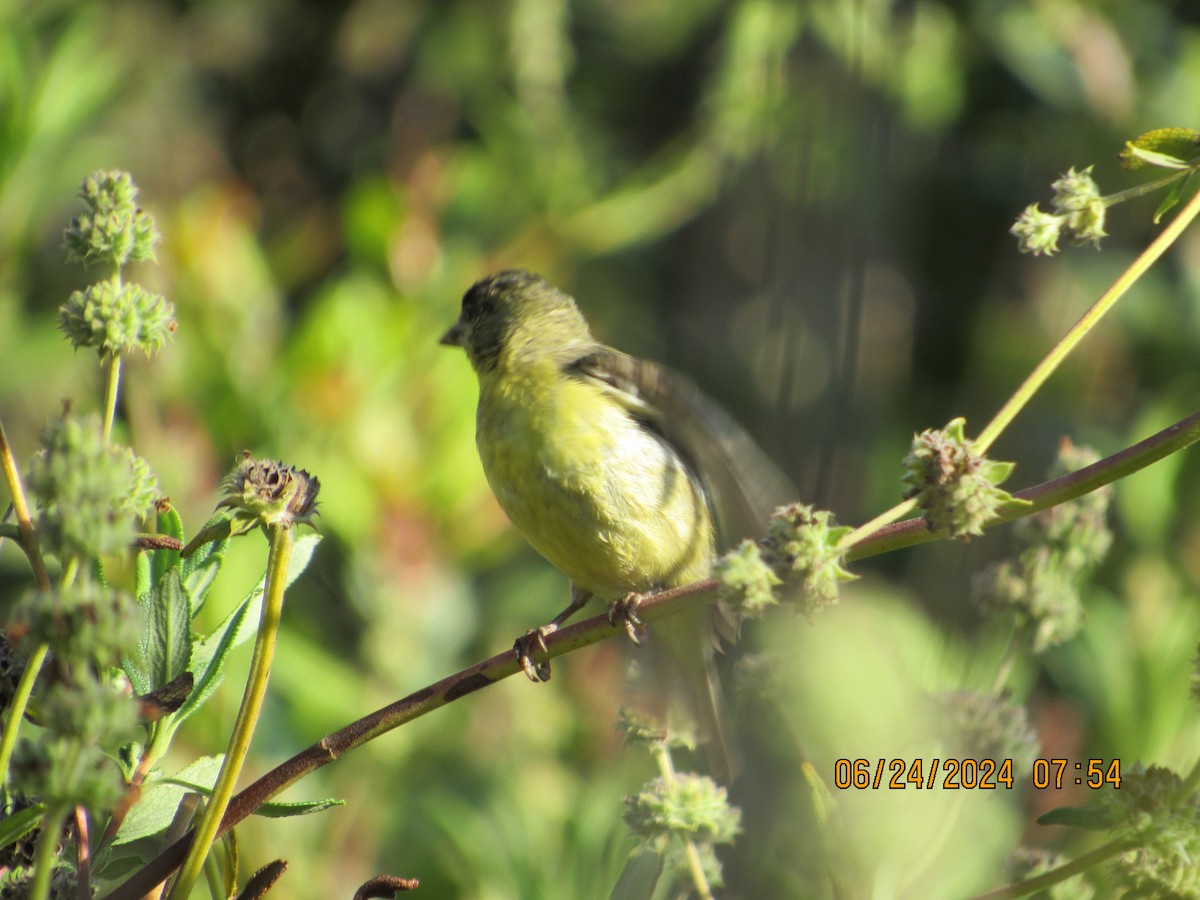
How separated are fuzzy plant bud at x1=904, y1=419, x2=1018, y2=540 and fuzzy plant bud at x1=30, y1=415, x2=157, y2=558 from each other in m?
0.65

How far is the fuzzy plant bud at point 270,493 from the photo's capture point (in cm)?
111

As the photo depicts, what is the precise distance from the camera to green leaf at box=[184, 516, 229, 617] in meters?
1.34

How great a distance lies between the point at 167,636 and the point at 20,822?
0.75 feet

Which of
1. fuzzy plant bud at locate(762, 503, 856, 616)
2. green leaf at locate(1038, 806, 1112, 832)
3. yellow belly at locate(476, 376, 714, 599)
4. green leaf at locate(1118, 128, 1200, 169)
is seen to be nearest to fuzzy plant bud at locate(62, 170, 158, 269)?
fuzzy plant bud at locate(762, 503, 856, 616)

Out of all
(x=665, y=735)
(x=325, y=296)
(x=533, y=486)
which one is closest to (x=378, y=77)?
(x=325, y=296)

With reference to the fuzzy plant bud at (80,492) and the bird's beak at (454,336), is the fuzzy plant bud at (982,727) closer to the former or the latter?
the fuzzy plant bud at (80,492)

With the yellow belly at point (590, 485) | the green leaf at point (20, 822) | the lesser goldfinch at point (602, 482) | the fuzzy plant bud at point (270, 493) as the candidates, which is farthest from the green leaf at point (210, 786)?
the yellow belly at point (590, 485)

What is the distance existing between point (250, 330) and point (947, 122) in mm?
3241

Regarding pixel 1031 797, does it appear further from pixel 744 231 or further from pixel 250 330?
pixel 744 231

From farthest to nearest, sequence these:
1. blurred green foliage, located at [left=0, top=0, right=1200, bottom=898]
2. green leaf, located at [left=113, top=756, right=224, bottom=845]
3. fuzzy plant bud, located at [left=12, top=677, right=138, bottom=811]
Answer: blurred green foliage, located at [left=0, top=0, right=1200, bottom=898] → green leaf, located at [left=113, top=756, right=224, bottom=845] → fuzzy plant bud, located at [left=12, top=677, right=138, bottom=811]

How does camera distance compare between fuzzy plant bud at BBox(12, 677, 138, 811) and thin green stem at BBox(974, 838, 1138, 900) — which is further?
thin green stem at BBox(974, 838, 1138, 900)

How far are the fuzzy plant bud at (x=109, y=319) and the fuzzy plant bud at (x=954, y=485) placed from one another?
2.25ft

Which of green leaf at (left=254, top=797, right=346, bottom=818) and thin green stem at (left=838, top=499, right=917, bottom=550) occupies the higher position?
thin green stem at (left=838, top=499, right=917, bottom=550)

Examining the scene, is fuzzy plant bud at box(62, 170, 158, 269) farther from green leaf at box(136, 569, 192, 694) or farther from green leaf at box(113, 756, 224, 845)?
green leaf at box(113, 756, 224, 845)
